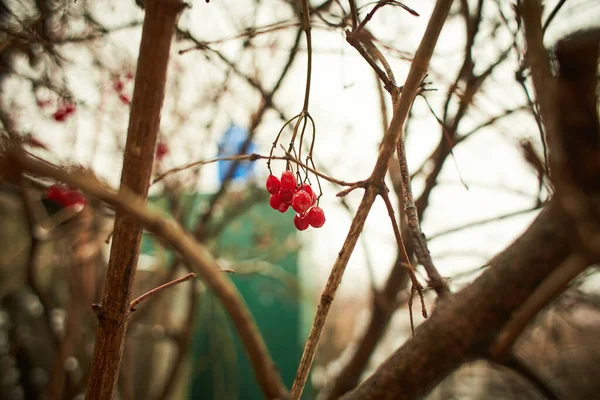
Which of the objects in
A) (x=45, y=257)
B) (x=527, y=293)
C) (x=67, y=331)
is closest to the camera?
(x=527, y=293)

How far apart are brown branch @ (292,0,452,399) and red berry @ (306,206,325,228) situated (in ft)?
1.21

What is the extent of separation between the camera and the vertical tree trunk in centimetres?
74

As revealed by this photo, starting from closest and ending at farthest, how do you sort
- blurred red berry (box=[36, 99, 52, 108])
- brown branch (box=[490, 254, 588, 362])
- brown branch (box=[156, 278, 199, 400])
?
brown branch (box=[490, 254, 588, 362])
blurred red berry (box=[36, 99, 52, 108])
brown branch (box=[156, 278, 199, 400])

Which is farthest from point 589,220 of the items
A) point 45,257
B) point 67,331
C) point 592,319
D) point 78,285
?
point 45,257

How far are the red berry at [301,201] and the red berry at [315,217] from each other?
4cm

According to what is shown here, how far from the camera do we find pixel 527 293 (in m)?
0.82

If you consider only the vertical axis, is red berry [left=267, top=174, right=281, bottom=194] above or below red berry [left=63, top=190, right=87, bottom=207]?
below

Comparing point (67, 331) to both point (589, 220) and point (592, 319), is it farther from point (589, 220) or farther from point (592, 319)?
point (592, 319)

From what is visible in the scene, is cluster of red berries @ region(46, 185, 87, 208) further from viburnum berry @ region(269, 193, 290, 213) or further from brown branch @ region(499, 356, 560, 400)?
brown branch @ region(499, 356, 560, 400)

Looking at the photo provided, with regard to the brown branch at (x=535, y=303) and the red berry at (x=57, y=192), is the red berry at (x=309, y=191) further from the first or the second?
the red berry at (x=57, y=192)

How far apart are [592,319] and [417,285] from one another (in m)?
2.64


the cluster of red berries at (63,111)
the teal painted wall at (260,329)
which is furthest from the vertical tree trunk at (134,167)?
the teal painted wall at (260,329)

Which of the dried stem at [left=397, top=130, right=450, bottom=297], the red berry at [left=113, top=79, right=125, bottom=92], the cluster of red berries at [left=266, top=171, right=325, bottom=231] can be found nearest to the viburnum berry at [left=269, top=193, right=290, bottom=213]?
the cluster of red berries at [left=266, top=171, right=325, bottom=231]

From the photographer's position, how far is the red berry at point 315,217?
1.02 meters
